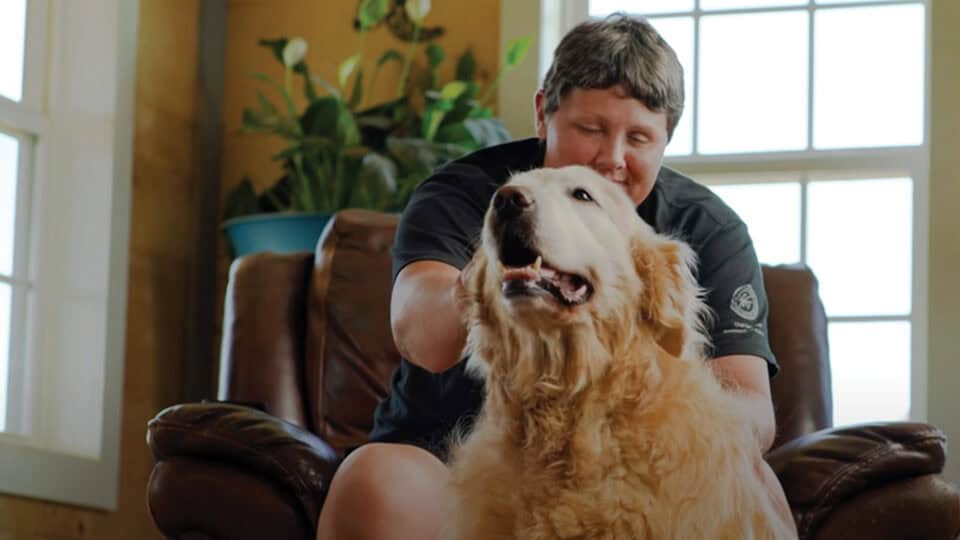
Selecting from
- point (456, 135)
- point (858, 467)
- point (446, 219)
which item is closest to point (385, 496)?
point (446, 219)

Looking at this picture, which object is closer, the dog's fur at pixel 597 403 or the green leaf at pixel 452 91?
the dog's fur at pixel 597 403

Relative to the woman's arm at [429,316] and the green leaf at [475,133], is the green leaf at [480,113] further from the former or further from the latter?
the woman's arm at [429,316]

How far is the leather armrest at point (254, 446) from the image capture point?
8.46 feet

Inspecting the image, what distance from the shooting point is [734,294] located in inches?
87.1

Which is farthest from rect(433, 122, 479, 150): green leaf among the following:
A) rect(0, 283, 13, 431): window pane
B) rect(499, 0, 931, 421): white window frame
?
rect(0, 283, 13, 431): window pane

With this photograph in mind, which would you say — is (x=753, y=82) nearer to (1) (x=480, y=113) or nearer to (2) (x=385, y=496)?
(1) (x=480, y=113)

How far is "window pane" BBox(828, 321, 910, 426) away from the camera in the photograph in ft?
13.0

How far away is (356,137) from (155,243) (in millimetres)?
676

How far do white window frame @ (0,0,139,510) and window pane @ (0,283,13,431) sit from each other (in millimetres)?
34

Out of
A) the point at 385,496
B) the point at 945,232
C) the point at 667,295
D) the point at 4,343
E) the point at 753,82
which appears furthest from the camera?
the point at 753,82

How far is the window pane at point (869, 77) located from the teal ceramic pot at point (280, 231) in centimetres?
139

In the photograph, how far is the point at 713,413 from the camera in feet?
5.89

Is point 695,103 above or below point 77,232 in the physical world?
above

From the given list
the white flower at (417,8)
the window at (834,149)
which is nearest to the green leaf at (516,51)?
the white flower at (417,8)
